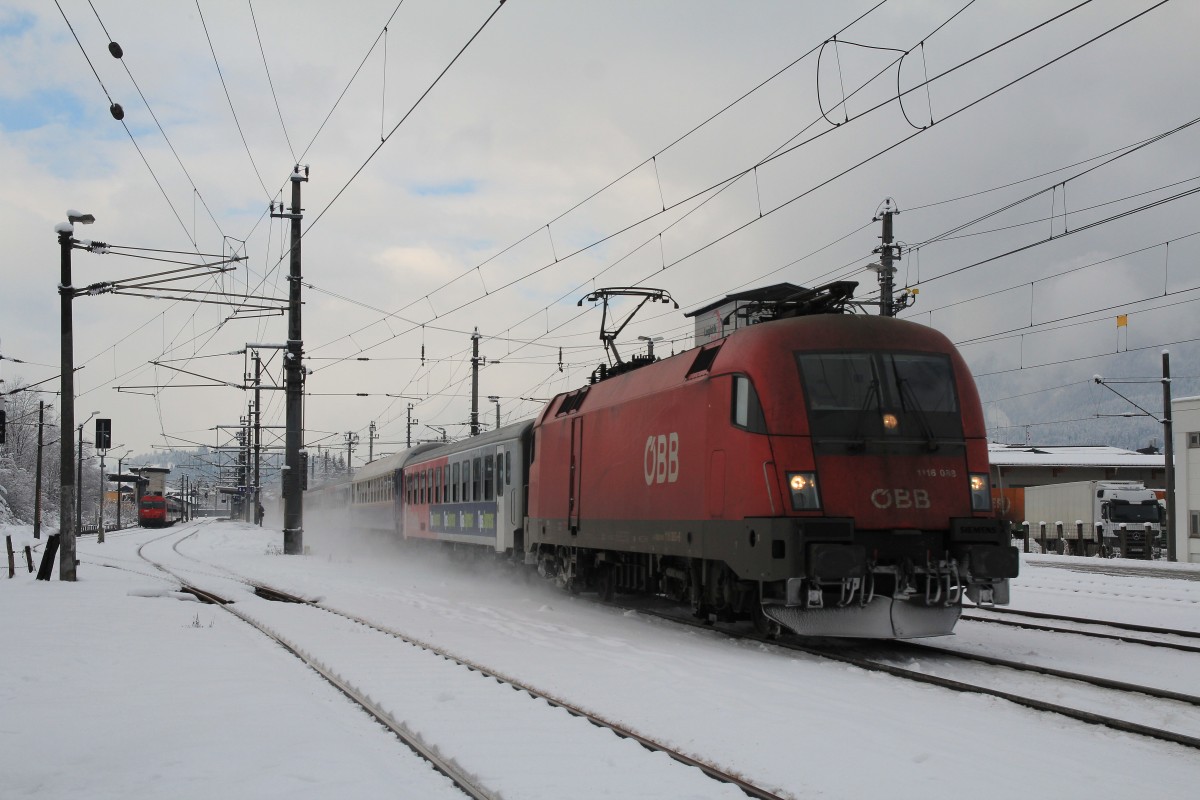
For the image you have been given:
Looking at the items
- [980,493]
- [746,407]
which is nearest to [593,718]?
Answer: [746,407]

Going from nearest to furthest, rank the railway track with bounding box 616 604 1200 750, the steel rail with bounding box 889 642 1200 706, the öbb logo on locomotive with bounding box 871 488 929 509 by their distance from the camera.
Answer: the railway track with bounding box 616 604 1200 750, the steel rail with bounding box 889 642 1200 706, the öbb logo on locomotive with bounding box 871 488 929 509

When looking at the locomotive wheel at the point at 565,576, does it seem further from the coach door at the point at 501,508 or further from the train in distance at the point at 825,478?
the train in distance at the point at 825,478

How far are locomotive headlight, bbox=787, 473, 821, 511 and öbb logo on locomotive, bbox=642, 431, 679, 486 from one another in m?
2.17

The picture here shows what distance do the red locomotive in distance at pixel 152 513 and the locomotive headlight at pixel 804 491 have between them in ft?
264

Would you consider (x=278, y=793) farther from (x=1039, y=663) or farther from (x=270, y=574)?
(x=270, y=574)

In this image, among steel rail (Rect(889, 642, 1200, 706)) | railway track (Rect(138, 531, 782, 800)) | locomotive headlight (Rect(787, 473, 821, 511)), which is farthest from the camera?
locomotive headlight (Rect(787, 473, 821, 511))

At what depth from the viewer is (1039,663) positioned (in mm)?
10102

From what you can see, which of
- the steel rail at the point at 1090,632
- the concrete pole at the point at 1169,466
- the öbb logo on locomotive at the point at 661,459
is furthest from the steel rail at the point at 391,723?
the concrete pole at the point at 1169,466

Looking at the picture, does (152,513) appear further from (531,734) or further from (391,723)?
(531,734)

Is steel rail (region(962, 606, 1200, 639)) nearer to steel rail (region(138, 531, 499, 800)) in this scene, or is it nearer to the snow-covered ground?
the snow-covered ground

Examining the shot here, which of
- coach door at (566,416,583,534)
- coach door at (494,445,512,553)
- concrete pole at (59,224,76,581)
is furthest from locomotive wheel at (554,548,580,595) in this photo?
concrete pole at (59,224,76,581)

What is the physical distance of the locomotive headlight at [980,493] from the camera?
35.7ft

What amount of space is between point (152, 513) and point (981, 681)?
82.1 metres

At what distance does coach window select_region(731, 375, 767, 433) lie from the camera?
10.5 m
